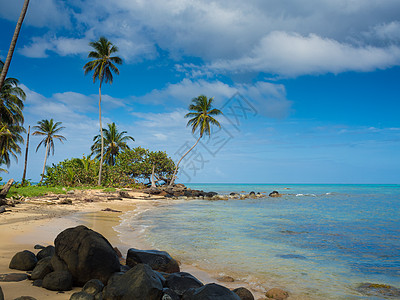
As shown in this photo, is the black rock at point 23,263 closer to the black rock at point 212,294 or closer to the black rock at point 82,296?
the black rock at point 82,296

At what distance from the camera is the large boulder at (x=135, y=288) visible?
11.3 ft

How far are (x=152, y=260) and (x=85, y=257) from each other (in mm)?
1574

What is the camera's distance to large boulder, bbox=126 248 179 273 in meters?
5.33

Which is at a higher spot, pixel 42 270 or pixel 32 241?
pixel 42 270

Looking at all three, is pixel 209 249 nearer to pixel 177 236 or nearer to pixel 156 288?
pixel 177 236

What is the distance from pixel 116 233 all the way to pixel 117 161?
35540mm

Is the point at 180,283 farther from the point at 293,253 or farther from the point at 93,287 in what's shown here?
the point at 293,253

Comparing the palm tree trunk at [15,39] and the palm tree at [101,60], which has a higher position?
the palm tree at [101,60]

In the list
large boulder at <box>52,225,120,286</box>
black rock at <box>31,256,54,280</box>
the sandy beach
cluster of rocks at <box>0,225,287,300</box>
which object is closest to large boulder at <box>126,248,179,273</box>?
cluster of rocks at <box>0,225,287,300</box>

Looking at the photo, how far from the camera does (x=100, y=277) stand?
4188mm

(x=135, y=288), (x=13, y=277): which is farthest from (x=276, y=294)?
(x=13, y=277)

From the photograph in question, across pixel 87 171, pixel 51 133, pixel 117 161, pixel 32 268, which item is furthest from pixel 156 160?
pixel 32 268

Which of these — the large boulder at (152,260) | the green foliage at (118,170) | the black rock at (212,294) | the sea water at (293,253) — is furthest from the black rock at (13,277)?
the green foliage at (118,170)

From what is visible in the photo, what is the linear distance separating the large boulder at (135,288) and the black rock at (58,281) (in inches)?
29.6
